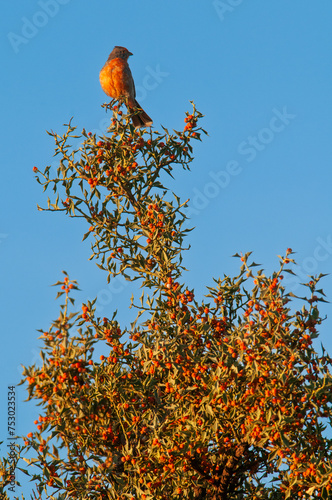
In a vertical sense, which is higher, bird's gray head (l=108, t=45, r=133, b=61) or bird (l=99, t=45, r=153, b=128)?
bird's gray head (l=108, t=45, r=133, b=61)

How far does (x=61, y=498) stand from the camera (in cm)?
459

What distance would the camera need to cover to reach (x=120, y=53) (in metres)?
10.7

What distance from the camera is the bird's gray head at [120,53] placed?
10609mm

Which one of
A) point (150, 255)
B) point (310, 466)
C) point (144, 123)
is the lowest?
point (310, 466)

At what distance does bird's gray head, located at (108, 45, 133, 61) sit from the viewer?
10.6 m

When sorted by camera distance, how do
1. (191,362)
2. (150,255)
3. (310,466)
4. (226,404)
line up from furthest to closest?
1. (150,255)
2. (191,362)
3. (226,404)
4. (310,466)

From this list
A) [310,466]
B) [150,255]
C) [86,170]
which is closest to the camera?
[310,466]

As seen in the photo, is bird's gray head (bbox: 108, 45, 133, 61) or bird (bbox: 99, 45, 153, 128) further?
bird's gray head (bbox: 108, 45, 133, 61)

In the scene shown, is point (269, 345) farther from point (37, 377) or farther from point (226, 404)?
point (37, 377)

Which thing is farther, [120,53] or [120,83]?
[120,53]

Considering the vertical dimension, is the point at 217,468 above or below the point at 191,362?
below

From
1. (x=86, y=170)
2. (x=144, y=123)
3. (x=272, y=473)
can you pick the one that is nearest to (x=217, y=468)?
(x=272, y=473)

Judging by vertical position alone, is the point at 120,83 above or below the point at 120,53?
below

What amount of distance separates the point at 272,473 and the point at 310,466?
3.44ft
